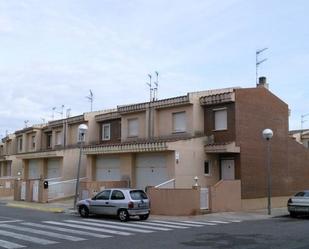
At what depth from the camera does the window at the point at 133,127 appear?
3519cm

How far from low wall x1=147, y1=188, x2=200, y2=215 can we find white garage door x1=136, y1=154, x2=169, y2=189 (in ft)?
13.7

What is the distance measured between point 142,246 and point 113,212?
8.89m

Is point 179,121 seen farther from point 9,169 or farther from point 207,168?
point 9,169

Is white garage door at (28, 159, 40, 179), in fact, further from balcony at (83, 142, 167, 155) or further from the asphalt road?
the asphalt road

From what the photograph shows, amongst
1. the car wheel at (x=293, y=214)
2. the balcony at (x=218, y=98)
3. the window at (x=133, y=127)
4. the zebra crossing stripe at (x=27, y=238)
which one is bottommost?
the zebra crossing stripe at (x=27, y=238)

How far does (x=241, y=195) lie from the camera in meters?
29.4

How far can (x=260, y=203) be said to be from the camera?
3119 cm

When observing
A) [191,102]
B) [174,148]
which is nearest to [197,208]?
[174,148]

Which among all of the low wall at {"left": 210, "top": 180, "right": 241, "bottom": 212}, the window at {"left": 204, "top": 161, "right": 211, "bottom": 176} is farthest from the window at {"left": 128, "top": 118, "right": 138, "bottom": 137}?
the low wall at {"left": 210, "top": 180, "right": 241, "bottom": 212}

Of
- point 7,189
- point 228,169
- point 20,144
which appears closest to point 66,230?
point 228,169

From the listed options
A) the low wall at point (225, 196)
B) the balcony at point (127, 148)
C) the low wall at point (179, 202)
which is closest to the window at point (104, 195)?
the low wall at point (179, 202)

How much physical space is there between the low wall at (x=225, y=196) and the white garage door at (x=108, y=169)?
27.2 feet

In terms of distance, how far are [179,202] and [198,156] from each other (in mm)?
5014

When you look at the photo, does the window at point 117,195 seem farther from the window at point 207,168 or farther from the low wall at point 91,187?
the window at point 207,168
